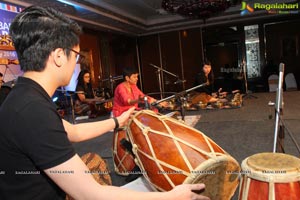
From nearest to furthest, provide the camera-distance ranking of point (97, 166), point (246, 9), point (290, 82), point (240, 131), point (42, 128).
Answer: point (42, 128), point (97, 166), point (240, 131), point (246, 9), point (290, 82)

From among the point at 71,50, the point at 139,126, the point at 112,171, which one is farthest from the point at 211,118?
the point at 71,50

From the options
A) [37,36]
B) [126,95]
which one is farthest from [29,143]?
[126,95]

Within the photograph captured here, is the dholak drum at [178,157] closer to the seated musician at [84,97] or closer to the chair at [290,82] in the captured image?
the seated musician at [84,97]

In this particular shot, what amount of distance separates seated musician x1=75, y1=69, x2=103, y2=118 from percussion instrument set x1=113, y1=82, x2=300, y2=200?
440cm

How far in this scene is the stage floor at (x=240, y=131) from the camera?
2.99m

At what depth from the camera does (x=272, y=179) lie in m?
1.18

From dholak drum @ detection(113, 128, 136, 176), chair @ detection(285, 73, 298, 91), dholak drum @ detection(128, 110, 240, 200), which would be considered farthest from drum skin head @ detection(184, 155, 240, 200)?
chair @ detection(285, 73, 298, 91)

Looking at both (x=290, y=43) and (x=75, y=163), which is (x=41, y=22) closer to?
(x=75, y=163)

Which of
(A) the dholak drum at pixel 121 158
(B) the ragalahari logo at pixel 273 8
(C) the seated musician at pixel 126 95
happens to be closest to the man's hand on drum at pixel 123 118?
(A) the dholak drum at pixel 121 158

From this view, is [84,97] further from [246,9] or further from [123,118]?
[246,9]

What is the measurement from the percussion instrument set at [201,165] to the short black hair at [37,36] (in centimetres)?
72

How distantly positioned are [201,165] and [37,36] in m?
0.93

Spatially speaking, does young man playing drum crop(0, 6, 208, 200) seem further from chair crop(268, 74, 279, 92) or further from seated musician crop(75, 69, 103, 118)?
chair crop(268, 74, 279, 92)

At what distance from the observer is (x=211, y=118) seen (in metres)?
4.90
